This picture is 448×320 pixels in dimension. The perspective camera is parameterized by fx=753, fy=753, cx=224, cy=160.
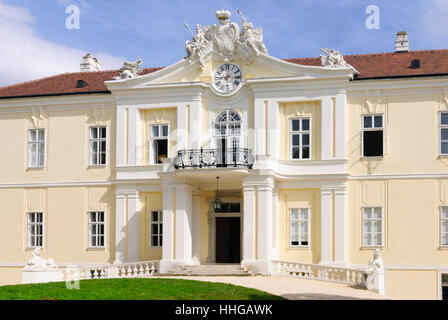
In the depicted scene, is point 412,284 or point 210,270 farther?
point 412,284

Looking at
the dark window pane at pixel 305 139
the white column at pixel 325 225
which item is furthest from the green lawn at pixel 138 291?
the dark window pane at pixel 305 139

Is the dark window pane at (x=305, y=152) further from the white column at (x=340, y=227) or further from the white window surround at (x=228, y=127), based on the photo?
the white window surround at (x=228, y=127)

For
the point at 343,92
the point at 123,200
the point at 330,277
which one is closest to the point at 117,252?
the point at 123,200

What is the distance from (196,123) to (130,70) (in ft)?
12.8

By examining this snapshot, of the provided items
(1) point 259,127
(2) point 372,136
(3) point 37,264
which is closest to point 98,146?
(3) point 37,264

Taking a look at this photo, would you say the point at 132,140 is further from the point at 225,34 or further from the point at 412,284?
the point at 412,284

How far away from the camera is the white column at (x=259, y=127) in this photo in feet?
98.8

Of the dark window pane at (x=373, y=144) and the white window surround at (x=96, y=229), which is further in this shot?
the white window surround at (x=96, y=229)

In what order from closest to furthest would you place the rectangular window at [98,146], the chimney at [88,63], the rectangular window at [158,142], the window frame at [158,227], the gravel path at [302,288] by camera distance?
the gravel path at [302,288], the window frame at [158,227], the rectangular window at [158,142], the rectangular window at [98,146], the chimney at [88,63]

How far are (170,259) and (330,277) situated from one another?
243 inches

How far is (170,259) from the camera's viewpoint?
95.2 ft

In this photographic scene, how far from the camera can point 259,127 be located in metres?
30.2

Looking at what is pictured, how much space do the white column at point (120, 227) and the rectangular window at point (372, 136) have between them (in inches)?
400
